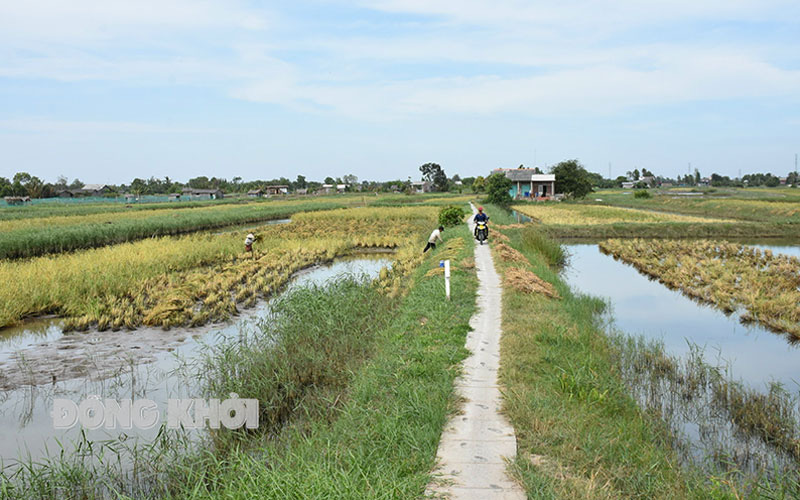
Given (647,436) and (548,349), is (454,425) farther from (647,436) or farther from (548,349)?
(548,349)

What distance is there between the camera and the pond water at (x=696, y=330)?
29.1 feet

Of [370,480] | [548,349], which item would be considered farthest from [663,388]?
[370,480]

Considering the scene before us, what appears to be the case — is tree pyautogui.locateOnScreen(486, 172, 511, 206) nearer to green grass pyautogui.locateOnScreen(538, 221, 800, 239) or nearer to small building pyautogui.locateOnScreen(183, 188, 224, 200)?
green grass pyautogui.locateOnScreen(538, 221, 800, 239)

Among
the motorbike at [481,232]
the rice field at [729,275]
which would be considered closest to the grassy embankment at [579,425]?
the rice field at [729,275]

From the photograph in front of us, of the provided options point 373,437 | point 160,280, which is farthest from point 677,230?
point 373,437

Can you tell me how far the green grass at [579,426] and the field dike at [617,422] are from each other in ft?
0.04

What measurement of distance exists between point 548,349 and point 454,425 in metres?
2.81

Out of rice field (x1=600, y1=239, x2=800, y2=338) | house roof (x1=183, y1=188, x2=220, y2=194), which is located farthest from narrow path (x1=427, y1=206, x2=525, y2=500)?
house roof (x1=183, y1=188, x2=220, y2=194)

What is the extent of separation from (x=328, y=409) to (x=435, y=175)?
407ft

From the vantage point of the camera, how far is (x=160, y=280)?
15.6 metres

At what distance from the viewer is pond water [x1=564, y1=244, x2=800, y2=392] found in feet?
29.1

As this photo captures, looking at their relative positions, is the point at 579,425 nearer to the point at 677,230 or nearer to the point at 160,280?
the point at 160,280

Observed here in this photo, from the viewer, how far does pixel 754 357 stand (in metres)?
9.49

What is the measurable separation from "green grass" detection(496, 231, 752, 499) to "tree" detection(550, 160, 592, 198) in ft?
187
